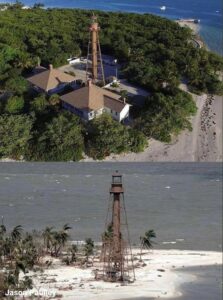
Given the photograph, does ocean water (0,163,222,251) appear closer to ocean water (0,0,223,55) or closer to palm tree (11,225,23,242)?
palm tree (11,225,23,242)

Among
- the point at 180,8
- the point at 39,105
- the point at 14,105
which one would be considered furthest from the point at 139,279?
the point at 180,8

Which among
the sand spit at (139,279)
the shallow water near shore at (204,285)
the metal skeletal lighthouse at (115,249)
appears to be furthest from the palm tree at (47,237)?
the shallow water near shore at (204,285)

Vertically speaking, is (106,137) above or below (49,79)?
below

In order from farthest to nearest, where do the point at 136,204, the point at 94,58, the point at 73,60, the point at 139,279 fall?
the point at 73,60
the point at 136,204
the point at 94,58
the point at 139,279

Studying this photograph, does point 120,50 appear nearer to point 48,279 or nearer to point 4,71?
point 4,71

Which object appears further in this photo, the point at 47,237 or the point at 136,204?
the point at 136,204

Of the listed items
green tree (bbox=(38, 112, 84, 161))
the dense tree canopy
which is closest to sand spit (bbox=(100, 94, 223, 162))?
the dense tree canopy

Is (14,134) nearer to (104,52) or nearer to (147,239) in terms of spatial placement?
(147,239)
